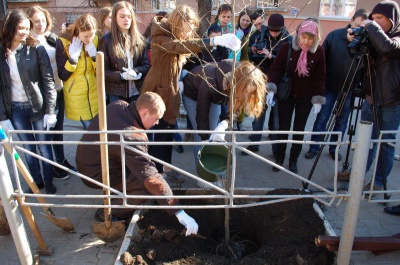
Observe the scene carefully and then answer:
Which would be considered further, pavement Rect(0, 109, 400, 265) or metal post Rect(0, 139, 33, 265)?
pavement Rect(0, 109, 400, 265)

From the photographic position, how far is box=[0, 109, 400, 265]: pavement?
110 inches

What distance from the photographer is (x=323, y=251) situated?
2.60 meters

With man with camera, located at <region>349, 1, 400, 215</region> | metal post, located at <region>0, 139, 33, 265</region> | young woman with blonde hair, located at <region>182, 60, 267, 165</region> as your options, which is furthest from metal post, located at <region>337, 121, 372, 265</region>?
metal post, located at <region>0, 139, 33, 265</region>

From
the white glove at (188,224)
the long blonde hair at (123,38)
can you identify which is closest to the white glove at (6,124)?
the long blonde hair at (123,38)

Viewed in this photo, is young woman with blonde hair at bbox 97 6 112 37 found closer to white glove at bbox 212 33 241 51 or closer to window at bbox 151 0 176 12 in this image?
window at bbox 151 0 176 12

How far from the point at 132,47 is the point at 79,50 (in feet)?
1.83

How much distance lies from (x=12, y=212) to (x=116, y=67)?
1939 millimetres

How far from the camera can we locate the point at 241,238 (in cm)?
313

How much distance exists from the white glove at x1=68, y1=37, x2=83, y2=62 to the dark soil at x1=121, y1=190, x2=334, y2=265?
5.92ft

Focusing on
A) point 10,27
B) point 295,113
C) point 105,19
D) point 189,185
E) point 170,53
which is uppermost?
point 105,19

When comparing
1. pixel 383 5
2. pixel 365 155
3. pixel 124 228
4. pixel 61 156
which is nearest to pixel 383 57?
pixel 383 5

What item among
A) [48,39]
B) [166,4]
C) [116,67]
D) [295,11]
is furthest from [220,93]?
[295,11]

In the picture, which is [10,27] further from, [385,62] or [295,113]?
[385,62]

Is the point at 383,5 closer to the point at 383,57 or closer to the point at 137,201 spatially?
the point at 383,57
